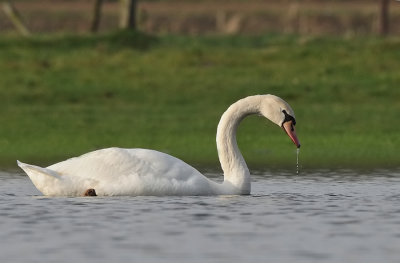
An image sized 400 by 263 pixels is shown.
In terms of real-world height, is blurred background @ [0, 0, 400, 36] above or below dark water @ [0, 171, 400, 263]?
above

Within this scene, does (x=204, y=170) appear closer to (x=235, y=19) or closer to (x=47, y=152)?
(x=47, y=152)

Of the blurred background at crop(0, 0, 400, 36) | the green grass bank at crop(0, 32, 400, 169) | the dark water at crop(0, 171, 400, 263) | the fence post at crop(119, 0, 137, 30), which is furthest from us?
the blurred background at crop(0, 0, 400, 36)

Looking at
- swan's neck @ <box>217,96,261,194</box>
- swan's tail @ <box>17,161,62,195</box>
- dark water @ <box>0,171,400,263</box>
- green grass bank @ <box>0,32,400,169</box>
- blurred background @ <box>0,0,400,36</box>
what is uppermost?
blurred background @ <box>0,0,400,36</box>

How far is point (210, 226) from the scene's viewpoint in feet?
41.8

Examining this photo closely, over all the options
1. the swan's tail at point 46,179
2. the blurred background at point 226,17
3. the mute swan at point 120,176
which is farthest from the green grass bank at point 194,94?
the blurred background at point 226,17

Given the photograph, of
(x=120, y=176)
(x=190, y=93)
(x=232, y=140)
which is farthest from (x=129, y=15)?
(x=120, y=176)

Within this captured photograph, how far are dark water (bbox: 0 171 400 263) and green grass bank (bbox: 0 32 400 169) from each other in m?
5.21

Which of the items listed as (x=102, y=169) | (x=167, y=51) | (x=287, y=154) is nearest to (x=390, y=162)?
(x=287, y=154)

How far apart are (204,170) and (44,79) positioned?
11.2 metres

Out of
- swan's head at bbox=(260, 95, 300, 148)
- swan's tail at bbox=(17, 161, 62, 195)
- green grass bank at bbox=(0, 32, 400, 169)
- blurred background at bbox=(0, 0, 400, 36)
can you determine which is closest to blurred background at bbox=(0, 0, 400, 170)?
green grass bank at bbox=(0, 32, 400, 169)

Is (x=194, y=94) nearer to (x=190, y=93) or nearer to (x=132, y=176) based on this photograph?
(x=190, y=93)

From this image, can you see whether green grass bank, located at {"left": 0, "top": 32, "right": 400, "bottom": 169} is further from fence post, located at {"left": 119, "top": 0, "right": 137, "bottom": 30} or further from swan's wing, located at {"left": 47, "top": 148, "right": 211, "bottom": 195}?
swan's wing, located at {"left": 47, "top": 148, "right": 211, "bottom": 195}

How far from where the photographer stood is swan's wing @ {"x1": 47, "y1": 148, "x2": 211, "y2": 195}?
14.8 meters

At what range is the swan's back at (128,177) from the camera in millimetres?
14820
